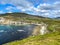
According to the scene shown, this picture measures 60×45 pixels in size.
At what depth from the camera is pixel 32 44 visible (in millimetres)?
86625

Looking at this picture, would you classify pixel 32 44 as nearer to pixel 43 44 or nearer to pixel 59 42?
pixel 43 44

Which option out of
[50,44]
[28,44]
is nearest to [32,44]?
[28,44]

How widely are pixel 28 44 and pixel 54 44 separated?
498 inches

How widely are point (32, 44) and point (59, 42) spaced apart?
13.6 meters

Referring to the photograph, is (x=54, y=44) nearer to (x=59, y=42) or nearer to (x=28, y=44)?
(x=59, y=42)

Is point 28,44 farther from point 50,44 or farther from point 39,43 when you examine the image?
point 50,44

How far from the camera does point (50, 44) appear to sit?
83.8 m

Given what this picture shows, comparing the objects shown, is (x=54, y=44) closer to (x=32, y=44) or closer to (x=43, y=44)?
(x=43, y=44)

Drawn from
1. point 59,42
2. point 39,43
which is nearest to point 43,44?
point 39,43

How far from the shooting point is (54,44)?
8444 cm

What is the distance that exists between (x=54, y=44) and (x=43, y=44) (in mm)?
5259

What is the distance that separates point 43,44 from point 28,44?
760 cm

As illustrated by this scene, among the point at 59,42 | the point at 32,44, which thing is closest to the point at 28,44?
the point at 32,44

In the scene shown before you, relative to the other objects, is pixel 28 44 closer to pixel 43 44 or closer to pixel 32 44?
pixel 32 44
